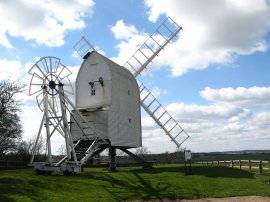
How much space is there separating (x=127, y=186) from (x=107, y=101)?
8.98 metres

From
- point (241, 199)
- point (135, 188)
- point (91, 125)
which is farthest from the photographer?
point (91, 125)

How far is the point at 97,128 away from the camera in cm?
2988

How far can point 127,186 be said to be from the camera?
22938 millimetres

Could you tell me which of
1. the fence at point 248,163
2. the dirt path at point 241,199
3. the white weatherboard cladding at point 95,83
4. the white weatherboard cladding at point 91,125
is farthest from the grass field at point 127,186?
the white weatherboard cladding at point 95,83

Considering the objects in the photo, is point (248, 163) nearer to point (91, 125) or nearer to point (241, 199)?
point (91, 125)

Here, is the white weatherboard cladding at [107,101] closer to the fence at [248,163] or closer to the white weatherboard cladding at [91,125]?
the white weatherboard cladding at [91,125]

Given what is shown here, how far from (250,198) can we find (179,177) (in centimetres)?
557

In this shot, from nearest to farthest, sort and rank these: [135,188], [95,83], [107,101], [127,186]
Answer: [135,188], [127,186], [107,101], [95,83]

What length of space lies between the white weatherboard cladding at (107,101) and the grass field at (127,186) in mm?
4780

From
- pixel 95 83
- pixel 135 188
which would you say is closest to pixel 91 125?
pixel 95 83

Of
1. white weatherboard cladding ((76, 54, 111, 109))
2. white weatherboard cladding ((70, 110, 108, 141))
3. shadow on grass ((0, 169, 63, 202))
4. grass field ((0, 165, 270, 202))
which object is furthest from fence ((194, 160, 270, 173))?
shadow on grass ((0, 169, 63, 202))

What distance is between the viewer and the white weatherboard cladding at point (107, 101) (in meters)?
30.1

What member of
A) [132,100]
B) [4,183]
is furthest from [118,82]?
[4,183]

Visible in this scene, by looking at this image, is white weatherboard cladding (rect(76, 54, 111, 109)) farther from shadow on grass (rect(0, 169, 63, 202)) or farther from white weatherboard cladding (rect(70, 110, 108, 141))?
shadow on grass (rect(0, 169, 63, 202))
